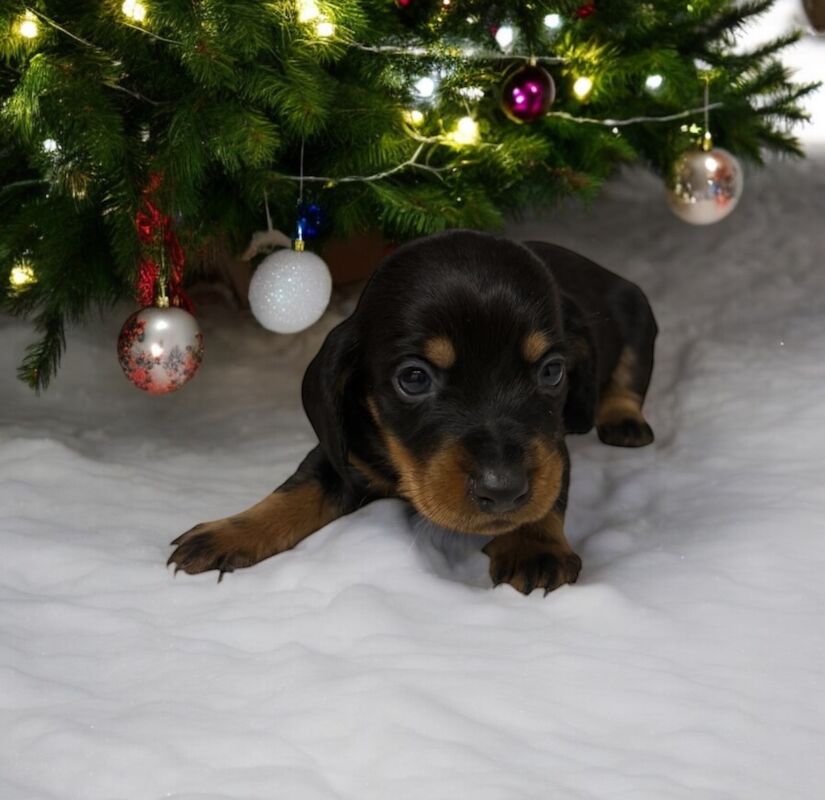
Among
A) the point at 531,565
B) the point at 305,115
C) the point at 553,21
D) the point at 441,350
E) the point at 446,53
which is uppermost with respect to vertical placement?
the point at 553,21

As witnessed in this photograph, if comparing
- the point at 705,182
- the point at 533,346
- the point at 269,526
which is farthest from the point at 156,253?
the point at 705,182

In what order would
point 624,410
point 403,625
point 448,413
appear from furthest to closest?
1. point 624,410
2. point 448,413
3. point 403,625

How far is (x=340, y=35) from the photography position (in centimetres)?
296

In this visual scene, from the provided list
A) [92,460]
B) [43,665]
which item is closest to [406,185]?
[92,460]

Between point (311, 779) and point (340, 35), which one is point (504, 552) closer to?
point (311, 779)

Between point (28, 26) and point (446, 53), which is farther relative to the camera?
point (446, 53)

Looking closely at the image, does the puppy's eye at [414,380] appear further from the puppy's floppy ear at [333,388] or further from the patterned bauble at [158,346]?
the patterned bauble at [158,346]

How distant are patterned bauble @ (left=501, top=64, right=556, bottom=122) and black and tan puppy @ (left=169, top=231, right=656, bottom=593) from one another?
2.72ft

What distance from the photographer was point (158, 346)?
3107 mm

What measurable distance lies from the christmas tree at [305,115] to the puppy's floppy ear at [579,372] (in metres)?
0.58

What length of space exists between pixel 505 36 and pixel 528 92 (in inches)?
7.1

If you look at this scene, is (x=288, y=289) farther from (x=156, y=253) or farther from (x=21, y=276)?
(x=21, y=276)

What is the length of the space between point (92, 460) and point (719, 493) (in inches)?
67.1

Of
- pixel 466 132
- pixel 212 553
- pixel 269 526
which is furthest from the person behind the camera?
pixel 466 132
